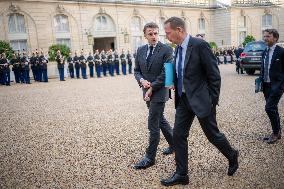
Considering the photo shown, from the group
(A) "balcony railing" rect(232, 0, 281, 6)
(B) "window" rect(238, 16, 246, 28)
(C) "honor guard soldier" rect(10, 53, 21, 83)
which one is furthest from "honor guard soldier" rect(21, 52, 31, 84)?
(B) "window" rect(238, 16, 246, 28)

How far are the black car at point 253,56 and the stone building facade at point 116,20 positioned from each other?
21248mm

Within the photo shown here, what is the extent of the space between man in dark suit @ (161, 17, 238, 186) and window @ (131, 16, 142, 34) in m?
33.7

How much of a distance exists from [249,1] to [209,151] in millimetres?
47877

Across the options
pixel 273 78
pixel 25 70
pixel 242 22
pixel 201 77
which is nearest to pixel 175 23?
pixel 201 77

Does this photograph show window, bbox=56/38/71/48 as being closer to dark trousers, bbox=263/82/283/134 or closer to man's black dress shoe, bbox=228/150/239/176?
dark trousers, bbox=263/82/283/134

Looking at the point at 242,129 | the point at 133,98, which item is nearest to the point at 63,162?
the point at 242,129

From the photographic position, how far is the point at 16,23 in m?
28.8

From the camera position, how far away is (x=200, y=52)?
A: 3.49 meters

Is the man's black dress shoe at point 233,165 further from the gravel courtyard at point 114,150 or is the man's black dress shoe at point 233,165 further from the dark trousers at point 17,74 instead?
the dark trousers at point 17,74

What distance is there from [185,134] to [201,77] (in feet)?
2.54

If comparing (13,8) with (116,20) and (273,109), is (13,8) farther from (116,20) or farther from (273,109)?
(273,109)

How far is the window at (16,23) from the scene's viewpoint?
28.5 meters

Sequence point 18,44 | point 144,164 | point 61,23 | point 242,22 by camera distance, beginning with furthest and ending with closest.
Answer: point 242,22 < point 61,23 < point 18,44 < point 144,164

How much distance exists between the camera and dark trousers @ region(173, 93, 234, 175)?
362 cm
